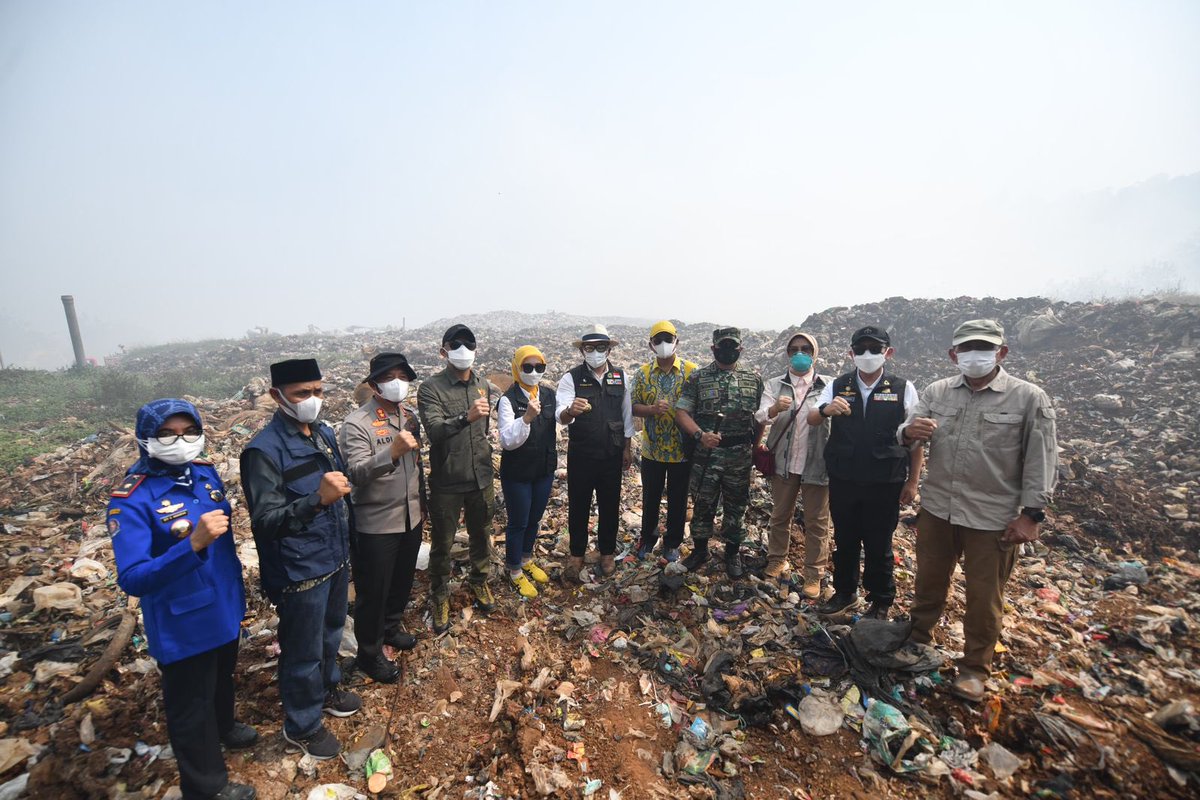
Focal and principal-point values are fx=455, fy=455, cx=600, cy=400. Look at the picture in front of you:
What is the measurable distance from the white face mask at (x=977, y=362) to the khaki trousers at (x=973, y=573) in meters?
0.99

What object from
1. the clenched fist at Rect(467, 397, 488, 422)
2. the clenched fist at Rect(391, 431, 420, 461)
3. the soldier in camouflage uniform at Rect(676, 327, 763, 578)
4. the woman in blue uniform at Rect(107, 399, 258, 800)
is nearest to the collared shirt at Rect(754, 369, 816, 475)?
the soldier in camouflage uniform at Rect(676, 327, 763, 578)

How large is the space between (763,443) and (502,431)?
8.21ft

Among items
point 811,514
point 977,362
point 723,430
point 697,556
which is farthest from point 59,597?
point 977,362

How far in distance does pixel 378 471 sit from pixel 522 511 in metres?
1.49

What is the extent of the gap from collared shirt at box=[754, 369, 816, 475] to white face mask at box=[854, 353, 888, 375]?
416mm

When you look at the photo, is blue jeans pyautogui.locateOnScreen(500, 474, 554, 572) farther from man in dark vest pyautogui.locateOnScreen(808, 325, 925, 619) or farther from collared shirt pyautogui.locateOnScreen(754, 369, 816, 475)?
man in dark vest pyautogui.locateOnScreen(808, 325, 925, 619)

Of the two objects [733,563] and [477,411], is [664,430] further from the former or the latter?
[477,411]

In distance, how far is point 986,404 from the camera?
2.89 meters

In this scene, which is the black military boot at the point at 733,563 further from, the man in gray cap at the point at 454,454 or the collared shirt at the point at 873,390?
the man in gray cap at the point at 454,454

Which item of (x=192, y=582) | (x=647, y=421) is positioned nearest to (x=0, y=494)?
(x=192, y=582)

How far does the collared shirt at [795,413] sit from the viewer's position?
3910mm

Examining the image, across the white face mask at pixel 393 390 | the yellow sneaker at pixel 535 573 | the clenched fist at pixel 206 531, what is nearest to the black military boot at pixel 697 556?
the yellow sneaker at pixel 535 573

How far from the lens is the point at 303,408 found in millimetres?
2508

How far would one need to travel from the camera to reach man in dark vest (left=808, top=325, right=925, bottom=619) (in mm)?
3352
